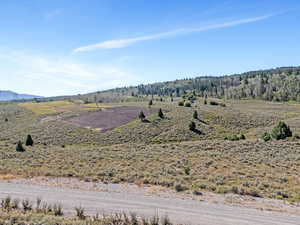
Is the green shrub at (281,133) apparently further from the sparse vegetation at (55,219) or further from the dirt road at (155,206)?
the sparse vegetation at (55,219)

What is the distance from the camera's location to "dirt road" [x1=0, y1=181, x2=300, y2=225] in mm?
10125

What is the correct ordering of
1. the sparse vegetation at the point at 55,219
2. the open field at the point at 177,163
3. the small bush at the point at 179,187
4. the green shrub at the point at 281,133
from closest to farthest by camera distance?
the sparse vegetation at the point at 55,219
the small bush at the point at 179,187
the open field at the point at 177,163
the green shrub at the point at 281,133

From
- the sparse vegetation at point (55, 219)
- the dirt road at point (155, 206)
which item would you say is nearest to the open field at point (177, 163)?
the dirt road at point (155, 206)

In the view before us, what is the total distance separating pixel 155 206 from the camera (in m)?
11.7

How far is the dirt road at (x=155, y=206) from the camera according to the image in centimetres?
1012

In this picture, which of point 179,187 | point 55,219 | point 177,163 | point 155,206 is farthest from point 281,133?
point 55,219

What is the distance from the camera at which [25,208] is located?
10383 mm

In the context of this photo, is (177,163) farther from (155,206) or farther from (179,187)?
(155,206)

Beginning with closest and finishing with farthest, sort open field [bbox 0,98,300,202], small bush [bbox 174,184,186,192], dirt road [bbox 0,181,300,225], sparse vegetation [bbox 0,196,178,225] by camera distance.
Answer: sparse vegetation [bbox 0,196,178,225]
dirt road [bbox 0,181,300,225]
small bush [bbox 174,184,186,192]
open field [bbox 0,98,300,202]

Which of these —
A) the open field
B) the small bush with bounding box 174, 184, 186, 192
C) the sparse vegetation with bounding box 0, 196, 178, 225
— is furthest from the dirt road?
the open field

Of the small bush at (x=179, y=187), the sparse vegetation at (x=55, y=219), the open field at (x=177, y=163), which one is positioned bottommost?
the open field at (x=177, y=163)

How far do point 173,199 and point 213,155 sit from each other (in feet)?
45.6

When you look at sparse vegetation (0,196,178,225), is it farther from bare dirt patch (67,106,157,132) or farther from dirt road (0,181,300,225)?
bare dirt patch (67,106,157,132)

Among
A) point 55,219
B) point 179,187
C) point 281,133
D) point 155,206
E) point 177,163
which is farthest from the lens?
point 281,133
